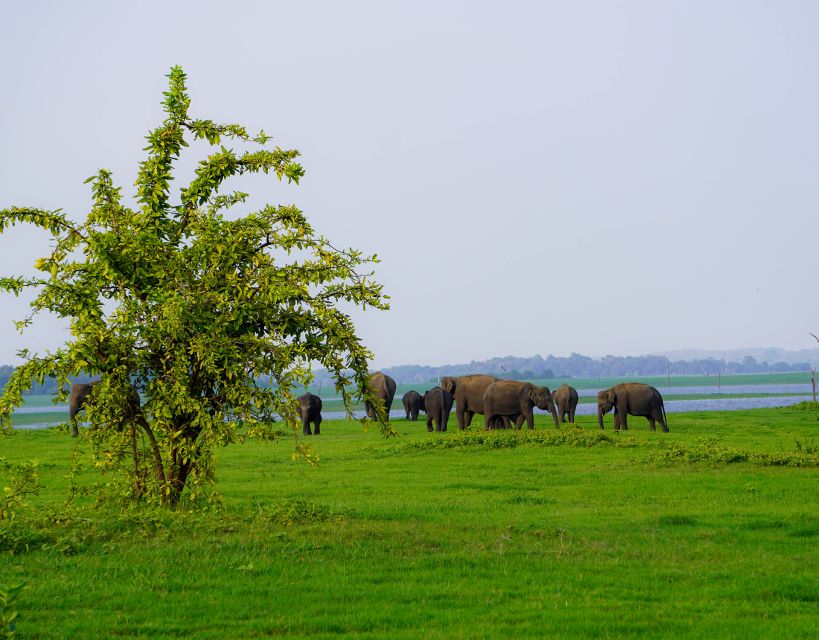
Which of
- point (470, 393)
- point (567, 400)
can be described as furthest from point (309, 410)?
point (567, 400)

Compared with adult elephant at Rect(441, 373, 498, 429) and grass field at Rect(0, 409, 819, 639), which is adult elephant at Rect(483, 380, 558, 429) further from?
grass field at Rect(0, 409, 819, 639)

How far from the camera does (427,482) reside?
22.6 m

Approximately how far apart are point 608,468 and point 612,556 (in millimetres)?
10751

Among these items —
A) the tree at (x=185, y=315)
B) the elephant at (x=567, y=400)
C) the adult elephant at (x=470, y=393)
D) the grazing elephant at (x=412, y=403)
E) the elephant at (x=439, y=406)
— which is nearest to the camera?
the tree at (x=185, y=315)

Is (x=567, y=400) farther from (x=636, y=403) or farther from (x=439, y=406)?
(x=439, y=406)

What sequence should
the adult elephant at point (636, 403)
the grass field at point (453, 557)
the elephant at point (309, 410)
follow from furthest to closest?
the elephant at point (309, 410) → the adult elephant at point (636, 403) → the grass field at point (453, 557)

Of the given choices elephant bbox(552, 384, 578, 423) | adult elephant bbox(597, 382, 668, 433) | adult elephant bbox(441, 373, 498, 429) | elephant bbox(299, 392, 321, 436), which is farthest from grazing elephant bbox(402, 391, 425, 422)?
adult elephant bbox(597, 382, 668, 433)

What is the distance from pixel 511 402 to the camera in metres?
37.2

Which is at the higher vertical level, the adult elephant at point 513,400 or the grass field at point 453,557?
the adult elephant at point 513,400

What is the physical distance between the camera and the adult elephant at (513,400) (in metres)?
36.8

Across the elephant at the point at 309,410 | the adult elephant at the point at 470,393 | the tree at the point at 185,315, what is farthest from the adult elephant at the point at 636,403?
the tree at the point at 185,315

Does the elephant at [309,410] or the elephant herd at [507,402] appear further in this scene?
the elephant at [309,410]

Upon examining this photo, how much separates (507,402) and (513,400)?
240 millimetres

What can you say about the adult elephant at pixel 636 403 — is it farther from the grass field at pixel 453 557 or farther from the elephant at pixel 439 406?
the grass field at pixel 453 557
